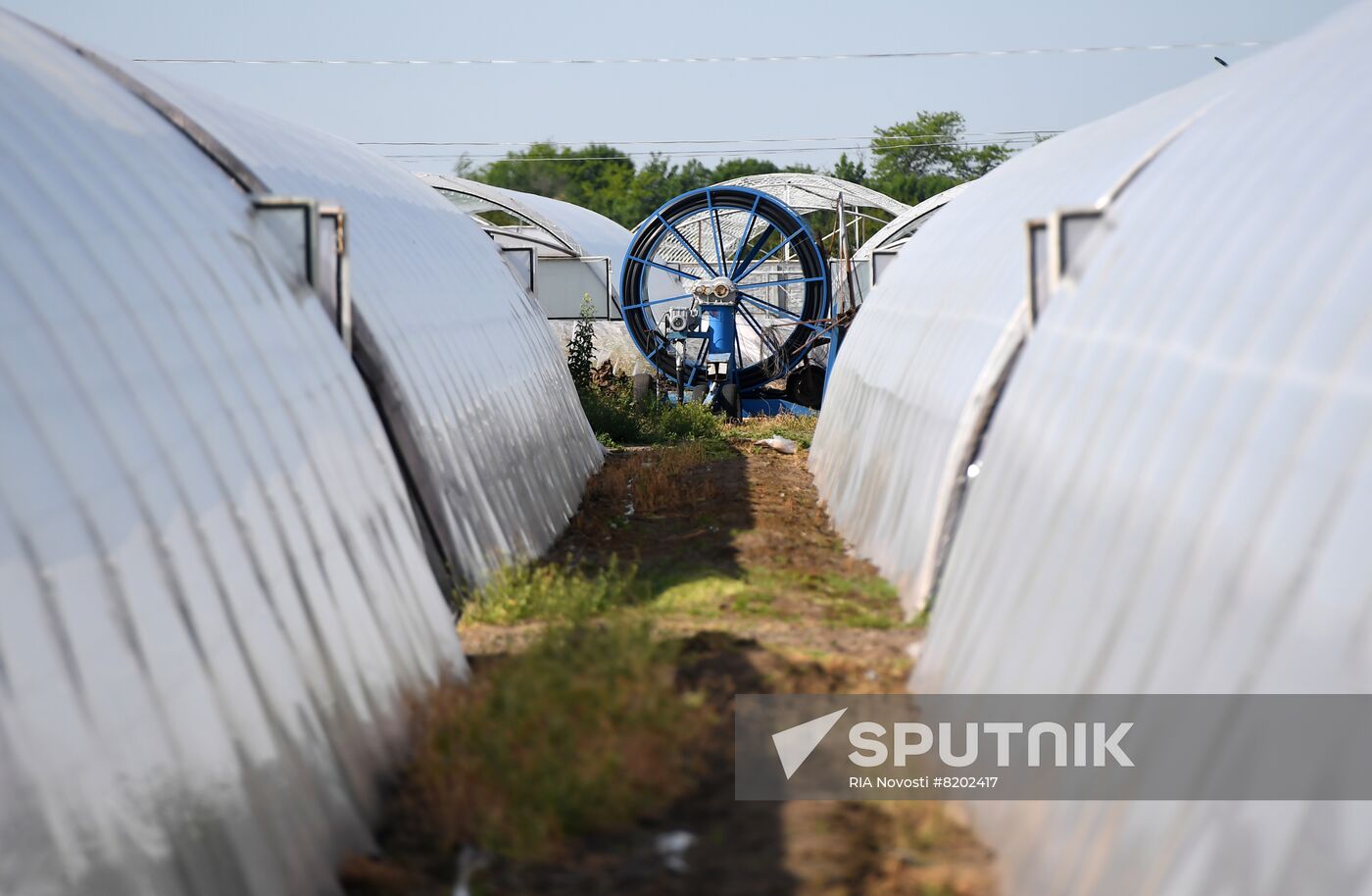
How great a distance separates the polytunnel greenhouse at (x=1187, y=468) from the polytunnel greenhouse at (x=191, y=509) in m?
2.88

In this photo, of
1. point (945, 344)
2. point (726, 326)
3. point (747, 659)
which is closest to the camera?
point (747, 659)

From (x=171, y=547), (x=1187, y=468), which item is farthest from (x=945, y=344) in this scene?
(x=171, y=547)

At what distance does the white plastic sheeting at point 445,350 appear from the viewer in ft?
32.7

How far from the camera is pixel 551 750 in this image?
6172mm

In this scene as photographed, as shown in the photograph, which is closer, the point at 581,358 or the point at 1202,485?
the point at 1202,485

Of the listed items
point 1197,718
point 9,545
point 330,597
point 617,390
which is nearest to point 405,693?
point 330,597

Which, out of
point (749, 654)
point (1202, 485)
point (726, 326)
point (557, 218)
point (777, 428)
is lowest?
point (777, 428)

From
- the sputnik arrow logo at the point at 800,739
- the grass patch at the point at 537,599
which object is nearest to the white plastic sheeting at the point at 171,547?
the grass patch at the point at 537,599

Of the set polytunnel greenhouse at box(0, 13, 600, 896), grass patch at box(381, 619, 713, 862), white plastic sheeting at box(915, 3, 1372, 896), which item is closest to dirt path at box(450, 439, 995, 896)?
grass patch at box(381, 619, 713, 862)

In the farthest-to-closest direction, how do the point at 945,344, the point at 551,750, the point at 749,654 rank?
the point at 945,344
the point at 749,654
the point at 551,750

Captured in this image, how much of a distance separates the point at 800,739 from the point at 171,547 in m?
3.42

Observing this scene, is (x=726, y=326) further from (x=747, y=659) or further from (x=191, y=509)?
(x=191, y=509)

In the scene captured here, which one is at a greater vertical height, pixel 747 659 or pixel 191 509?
pixel 191 509

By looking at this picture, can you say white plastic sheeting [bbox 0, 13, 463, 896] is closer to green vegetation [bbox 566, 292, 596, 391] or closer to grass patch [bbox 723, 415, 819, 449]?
grass patch [bbox 723, 415, 819, 449]
